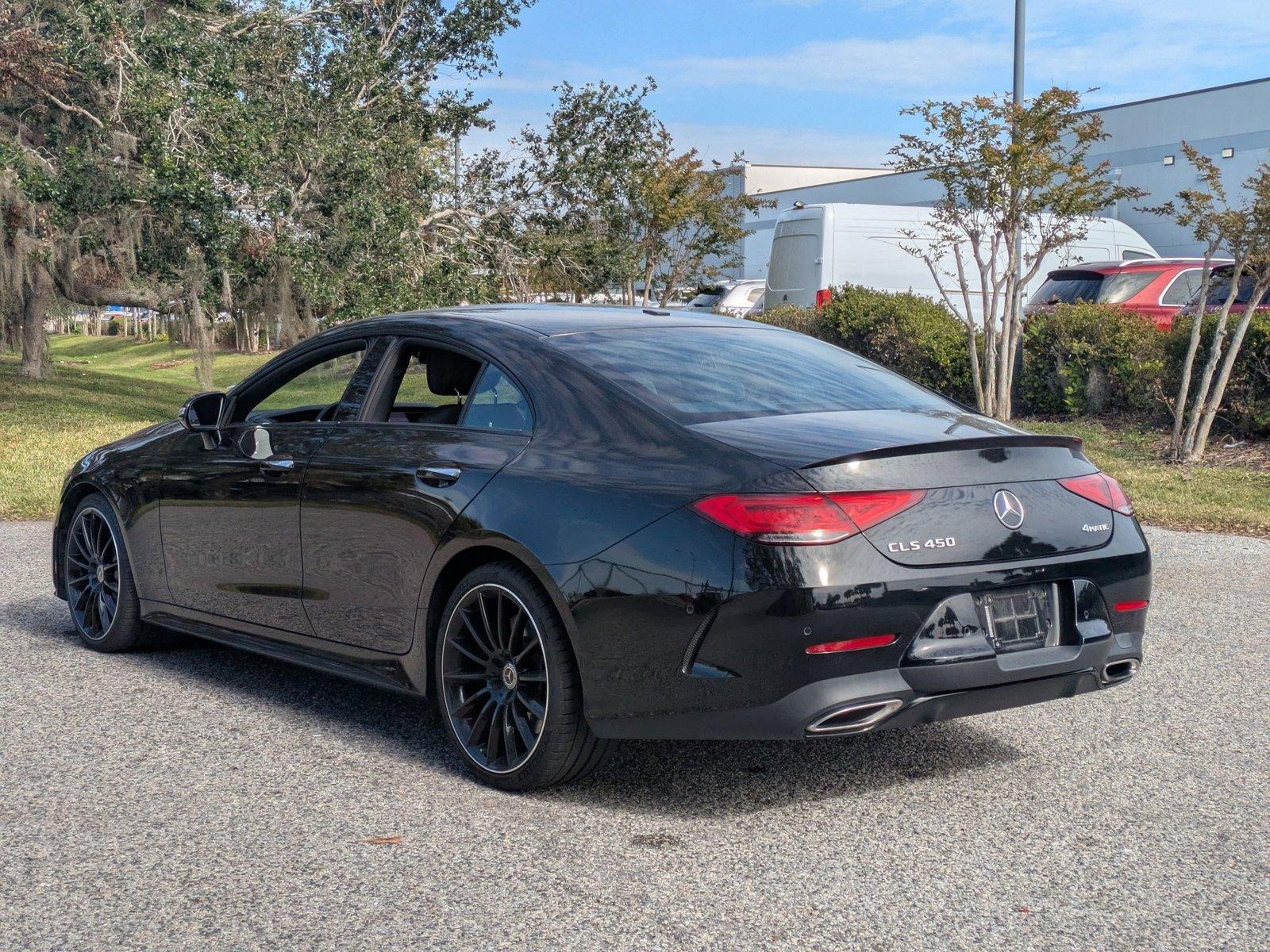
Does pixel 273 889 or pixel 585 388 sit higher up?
pixel 585 388

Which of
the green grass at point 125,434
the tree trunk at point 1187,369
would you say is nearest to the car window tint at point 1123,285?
the green grass at point 125,434

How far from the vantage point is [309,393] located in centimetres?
588

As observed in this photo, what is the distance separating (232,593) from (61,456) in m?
10.4

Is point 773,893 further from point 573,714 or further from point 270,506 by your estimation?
point 270,506

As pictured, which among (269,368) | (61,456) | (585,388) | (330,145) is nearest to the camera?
(585,388)

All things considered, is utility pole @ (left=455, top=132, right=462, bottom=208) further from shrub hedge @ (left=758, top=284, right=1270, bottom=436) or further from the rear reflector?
the rear reflector

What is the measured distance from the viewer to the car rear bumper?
3938 mm

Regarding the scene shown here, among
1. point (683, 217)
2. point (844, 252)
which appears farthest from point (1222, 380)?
point (683, 217)

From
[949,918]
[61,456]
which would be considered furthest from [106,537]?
[61,456]

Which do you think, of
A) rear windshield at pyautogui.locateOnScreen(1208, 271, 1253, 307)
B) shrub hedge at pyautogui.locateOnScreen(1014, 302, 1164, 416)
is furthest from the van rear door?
rear windshield at pyautogui.locateOnScreen(1208, 271, 1253, 307)

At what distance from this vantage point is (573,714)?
432cm

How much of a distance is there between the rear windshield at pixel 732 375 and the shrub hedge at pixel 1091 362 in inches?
414

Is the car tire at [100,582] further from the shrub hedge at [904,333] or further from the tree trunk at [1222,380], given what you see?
the shrub hedge at [904,333]

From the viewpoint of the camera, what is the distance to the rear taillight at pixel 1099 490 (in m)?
4.44
